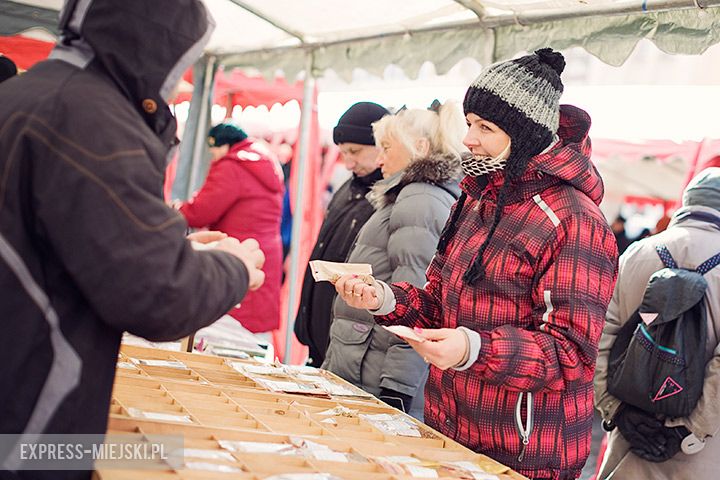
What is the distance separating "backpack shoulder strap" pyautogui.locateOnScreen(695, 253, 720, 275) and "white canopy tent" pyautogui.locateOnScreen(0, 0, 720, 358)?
0.77 metres

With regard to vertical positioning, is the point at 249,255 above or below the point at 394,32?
below

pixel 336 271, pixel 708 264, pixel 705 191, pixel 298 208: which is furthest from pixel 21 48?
pixel 708 264

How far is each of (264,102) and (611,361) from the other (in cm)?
485

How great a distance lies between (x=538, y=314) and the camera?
2154 millimetres

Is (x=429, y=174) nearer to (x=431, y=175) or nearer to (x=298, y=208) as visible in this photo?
(x=431, y=175)

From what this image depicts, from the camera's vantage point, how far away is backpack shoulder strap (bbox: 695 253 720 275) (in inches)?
115

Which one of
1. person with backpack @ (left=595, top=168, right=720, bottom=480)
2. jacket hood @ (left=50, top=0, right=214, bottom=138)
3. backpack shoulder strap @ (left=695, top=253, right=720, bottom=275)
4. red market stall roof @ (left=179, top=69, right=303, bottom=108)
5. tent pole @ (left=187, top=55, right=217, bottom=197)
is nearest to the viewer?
jacket hood @ (left=50, top=0, right=214, bottom=138)

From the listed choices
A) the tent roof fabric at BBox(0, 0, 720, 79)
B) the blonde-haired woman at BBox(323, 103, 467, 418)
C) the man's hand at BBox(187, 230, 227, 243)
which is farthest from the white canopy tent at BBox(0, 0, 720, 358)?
the man's hand at BBox(187, 230, 227, 243)

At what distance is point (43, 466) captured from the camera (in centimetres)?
133

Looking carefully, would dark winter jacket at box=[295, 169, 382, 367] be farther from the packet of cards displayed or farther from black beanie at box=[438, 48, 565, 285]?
black beanie at box=[438, 48, 565, 285]

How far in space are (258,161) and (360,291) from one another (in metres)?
3.31

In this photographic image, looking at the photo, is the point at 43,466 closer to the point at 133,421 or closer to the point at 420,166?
the point at 133,421

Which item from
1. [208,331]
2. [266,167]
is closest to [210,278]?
[208,331]

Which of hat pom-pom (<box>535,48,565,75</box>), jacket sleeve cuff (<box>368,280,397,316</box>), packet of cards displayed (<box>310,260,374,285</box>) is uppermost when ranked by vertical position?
hat pom-pom (<box>535,48,565,75</box>)
